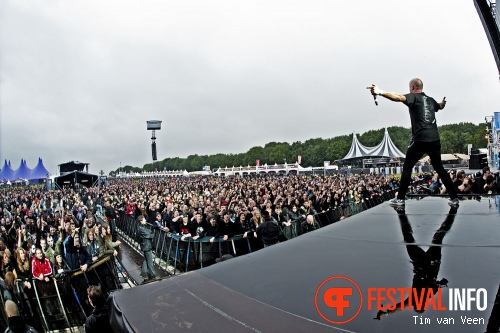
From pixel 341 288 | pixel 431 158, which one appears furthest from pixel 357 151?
pixel 341 288

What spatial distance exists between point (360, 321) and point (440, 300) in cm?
44

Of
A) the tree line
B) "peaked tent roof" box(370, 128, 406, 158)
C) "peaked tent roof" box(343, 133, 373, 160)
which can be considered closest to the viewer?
"peaked tent roof" box(370, 128, 406, 158)

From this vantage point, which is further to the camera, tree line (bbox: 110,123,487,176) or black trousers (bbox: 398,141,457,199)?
tree line (bbox: 110,123,487,176)

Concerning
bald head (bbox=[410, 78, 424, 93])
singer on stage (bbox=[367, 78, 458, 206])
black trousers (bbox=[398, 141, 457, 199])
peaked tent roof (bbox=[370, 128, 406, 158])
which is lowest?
black trousers (bbox=[398, 141, 457, 199])

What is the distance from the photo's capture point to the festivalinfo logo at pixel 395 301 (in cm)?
152

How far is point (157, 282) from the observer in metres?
2.28

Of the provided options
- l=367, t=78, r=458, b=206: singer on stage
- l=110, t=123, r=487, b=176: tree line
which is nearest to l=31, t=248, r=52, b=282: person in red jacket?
l=367, t=78, r=458, b=206: singer on stage

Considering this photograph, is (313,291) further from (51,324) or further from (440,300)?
(51,324)

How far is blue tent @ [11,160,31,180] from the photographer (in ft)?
180

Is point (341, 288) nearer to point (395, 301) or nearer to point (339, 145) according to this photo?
point (395, 301)

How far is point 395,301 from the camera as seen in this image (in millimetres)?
1634

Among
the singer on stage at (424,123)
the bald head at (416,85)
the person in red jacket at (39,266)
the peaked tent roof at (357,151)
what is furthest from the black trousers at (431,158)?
the peaked tent roof at (357,151)

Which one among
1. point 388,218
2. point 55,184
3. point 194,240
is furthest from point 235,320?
point 55,184

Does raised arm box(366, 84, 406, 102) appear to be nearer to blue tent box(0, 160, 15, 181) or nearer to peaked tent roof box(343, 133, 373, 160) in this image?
peaked tent roof box(343, 133, 373, 160)
